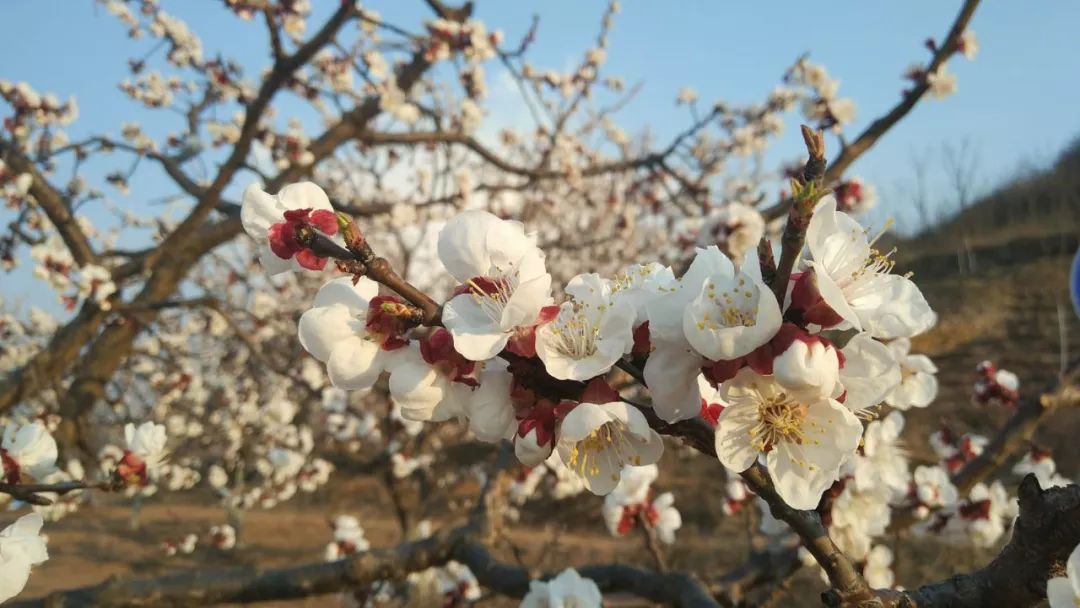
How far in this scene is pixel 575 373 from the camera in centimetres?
65

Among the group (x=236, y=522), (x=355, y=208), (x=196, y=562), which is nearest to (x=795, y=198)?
(x=355, y=208)

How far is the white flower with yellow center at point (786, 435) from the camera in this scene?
656mm

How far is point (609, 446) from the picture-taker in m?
0.81

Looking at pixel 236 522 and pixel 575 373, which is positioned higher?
pixel 236 522

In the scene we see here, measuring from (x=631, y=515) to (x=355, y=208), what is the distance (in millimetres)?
2509

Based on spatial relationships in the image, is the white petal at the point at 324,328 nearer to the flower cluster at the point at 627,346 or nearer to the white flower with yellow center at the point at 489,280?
the flower cluster at the point at 627,346

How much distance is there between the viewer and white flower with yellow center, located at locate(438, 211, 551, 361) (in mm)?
657

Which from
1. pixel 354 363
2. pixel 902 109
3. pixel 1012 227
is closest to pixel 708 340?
pixel 354 363

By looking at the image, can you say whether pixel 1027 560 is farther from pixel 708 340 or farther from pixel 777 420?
pixel 708 340

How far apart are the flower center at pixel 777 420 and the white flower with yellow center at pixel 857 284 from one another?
0.34ft

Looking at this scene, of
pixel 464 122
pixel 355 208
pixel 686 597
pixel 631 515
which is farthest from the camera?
pixel 464 122

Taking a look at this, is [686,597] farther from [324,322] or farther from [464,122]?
[464,122]

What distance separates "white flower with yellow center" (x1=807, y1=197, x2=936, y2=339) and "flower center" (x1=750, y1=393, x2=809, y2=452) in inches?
4.1

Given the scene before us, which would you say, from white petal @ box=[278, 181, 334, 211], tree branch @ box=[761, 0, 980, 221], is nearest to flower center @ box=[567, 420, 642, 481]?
white petal @ box=[278, 181, 334, 211]
